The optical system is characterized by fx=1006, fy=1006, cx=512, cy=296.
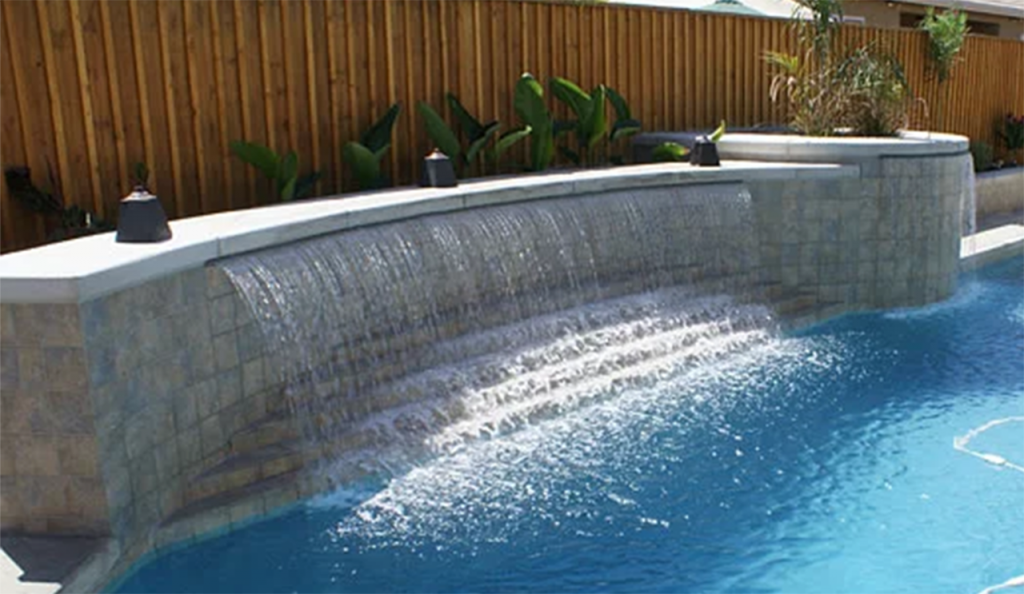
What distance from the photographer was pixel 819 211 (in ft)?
27.5

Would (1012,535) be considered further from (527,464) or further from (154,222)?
(154,222)

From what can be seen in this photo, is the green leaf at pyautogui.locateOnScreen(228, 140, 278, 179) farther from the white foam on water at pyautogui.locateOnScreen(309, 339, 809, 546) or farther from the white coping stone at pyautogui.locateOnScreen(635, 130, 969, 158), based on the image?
the white coping stone at pyautogui.locateOnScreen(635, 130, 969, 158)

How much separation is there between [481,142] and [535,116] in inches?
24.0

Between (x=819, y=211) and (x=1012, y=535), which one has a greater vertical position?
(x=819, y=211)

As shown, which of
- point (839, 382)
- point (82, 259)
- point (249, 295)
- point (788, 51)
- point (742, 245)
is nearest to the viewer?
point (82, 259)

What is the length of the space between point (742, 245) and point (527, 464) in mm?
3823

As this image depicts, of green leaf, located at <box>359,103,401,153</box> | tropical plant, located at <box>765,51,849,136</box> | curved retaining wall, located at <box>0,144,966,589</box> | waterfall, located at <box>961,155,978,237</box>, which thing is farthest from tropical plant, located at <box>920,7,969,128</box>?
curved retaining wall, located at <box>0,144,966,589</box>

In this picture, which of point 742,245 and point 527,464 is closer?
point 527,464

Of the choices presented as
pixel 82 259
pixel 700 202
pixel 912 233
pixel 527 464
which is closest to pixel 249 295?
pixel 82 259

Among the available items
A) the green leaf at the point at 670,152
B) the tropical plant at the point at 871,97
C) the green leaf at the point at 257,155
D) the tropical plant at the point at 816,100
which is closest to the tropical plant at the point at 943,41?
the tropical plant at the point at 816,100

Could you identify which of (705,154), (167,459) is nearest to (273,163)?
(167,459)

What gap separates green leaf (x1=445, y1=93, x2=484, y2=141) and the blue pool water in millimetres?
2864

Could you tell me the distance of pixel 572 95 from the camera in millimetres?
8688

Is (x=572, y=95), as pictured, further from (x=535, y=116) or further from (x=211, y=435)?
(x=211, y=435)
